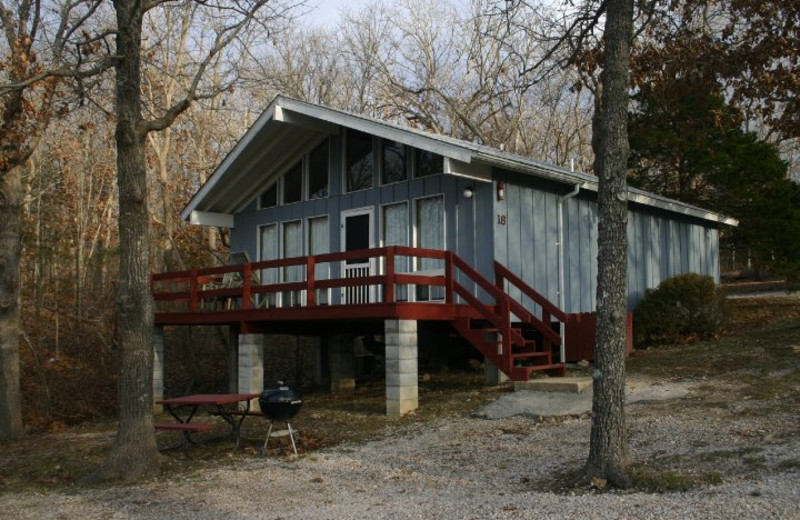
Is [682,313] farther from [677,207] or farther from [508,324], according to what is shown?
[508,324]

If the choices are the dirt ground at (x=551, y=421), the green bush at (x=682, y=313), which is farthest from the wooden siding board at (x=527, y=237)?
the green bush at (x=682, y=313)

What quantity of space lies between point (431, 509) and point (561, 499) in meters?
0.99

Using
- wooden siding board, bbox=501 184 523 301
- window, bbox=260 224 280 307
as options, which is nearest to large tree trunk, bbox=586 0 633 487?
wooden siding board, bbox=501 184 523 301

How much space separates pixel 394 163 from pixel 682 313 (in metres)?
6.51

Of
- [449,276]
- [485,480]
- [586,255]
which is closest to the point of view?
[485,480]

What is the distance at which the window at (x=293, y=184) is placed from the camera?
Result: 16359 mm

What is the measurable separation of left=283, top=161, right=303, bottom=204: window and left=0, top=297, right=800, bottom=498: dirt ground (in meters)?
4.23

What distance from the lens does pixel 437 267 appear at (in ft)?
43.7

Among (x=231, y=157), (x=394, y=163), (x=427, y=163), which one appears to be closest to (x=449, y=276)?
(x=427, y=163)

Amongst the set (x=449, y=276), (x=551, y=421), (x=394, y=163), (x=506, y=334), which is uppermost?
(x=394, y=163)

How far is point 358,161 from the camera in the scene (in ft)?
50.2

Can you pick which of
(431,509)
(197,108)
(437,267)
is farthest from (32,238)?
(431,509)

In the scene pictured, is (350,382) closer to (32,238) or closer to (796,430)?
(796,430)

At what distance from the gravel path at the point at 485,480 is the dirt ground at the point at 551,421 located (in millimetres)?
63
